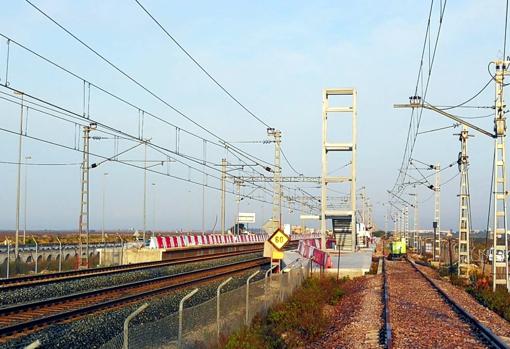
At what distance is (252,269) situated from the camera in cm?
3869

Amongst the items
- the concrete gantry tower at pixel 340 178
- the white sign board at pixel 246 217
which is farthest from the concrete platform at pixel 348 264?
the white sign board at pixel 246 217

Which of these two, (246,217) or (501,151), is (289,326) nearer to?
(501,151)

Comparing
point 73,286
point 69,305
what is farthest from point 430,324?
point 73,286

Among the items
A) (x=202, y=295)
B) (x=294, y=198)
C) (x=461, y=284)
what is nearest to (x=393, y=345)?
(x=202, y=295)

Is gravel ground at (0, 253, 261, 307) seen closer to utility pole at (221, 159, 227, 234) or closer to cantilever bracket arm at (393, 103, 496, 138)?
cantilever bracket arm at (393, 103, 496, 138)

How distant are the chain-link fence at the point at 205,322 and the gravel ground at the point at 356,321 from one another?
1934 millimetres

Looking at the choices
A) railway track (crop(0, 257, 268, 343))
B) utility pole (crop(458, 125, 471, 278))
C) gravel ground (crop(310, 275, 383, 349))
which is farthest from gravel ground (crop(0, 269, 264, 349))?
utility pole (crop(458, 125, 471, 278))

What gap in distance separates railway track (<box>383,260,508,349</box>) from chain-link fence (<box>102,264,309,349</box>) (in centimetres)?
337

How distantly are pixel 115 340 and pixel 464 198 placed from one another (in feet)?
106

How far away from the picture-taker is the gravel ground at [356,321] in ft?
50.5

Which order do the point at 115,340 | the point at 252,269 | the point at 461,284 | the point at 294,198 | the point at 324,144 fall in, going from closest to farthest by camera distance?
the point at 115,340, the point at 461,284, the point at 252,269, the point at 324,144, the point at 294,198

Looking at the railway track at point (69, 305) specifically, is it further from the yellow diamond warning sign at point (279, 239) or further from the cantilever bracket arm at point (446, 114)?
the cantilever bracket arm at point (446, 114)

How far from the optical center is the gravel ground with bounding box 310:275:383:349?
15.4 m

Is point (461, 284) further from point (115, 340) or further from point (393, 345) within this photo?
point (115, 340)
